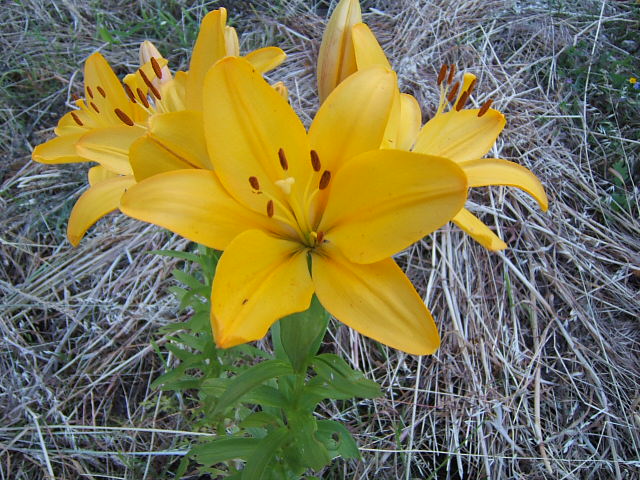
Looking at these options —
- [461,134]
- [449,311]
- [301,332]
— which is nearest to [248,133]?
[301,332]

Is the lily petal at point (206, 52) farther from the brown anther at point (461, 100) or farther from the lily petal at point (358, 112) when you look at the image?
the brown anther at point (461, 100)

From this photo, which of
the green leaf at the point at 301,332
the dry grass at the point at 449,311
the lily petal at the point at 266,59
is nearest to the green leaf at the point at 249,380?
the green leaf at the point at 301,332

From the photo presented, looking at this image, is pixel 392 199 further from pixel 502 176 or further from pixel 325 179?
pixel 502 176

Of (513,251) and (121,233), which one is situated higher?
(121,233)

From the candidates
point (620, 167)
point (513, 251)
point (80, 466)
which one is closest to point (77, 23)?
point (80, 466)

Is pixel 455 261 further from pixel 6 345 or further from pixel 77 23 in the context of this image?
pixel 77 23

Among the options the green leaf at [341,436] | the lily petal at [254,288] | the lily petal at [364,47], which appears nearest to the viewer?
the lily petal at [254,288]

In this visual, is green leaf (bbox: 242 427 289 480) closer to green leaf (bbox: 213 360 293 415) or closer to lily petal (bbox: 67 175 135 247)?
green leaf (bbox: 213 360 293 415)
